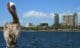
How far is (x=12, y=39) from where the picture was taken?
21.0ft

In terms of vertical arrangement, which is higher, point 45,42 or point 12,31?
point 12,31

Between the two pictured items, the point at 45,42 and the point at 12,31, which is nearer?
the point at 12,31

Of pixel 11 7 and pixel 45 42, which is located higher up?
pixel 11 7

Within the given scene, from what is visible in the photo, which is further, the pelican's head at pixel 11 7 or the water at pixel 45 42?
the water at pixel 45 42

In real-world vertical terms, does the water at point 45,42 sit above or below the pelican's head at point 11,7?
below

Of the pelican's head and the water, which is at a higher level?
the pelican's head

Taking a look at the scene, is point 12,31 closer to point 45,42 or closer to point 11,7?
point 11,7

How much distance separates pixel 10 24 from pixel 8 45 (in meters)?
0.40

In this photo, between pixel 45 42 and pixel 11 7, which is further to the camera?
pixel 45 42

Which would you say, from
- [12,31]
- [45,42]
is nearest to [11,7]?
[12,31]

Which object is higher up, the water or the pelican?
the pelican

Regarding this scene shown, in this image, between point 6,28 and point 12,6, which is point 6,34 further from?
point 12,6

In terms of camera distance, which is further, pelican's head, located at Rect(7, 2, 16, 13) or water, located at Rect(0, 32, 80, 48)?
water, located at Rect(0, 32, 80, 48)

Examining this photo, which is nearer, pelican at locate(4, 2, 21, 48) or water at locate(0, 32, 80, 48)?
pelican at locate(4, 2, 21, 48)
